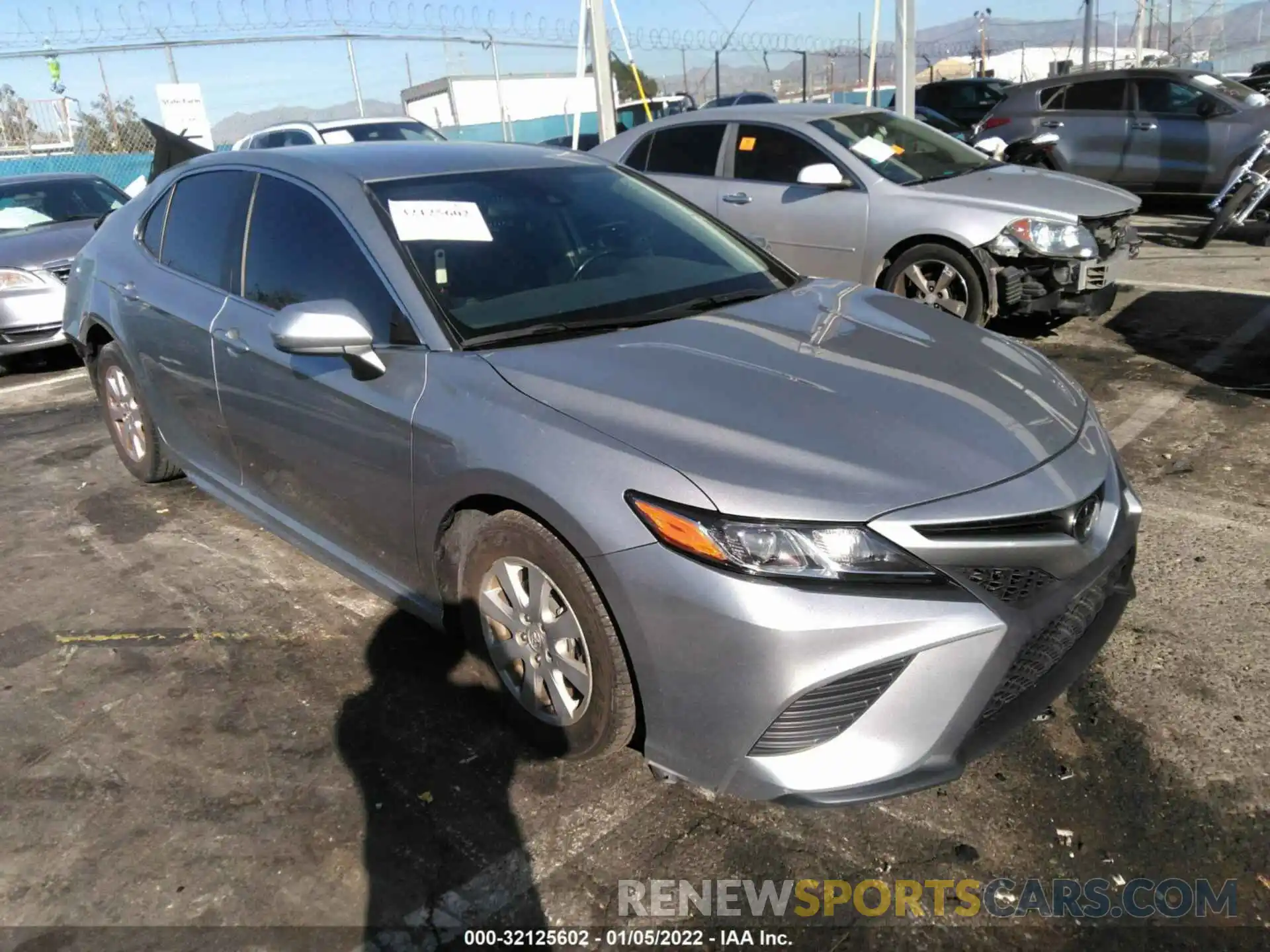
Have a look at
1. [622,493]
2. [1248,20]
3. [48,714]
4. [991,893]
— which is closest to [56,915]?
[48,714]

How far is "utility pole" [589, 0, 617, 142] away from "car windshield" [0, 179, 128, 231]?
15.4ft

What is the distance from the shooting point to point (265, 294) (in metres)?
3.54

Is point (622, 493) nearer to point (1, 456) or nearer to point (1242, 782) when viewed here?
point (1242, 782)

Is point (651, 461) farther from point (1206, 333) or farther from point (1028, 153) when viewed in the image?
point (1028, 153)

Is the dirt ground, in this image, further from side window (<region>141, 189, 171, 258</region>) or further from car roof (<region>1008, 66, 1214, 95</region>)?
car roof (<region>1008, 66, 1214, 95</region>)

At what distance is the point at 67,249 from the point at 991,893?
829 centimetres

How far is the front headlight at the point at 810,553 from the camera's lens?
2.17m

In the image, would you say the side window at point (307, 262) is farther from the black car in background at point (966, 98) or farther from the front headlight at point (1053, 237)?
the black car in background at point (966, 98)

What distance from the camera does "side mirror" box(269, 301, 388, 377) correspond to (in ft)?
9.22

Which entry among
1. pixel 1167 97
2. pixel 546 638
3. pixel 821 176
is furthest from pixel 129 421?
pixel 1167 97

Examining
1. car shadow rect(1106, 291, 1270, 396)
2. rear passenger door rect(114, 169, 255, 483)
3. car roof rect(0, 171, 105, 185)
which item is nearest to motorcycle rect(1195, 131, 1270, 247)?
car shadow rect(1106, 291, 1270, 396)

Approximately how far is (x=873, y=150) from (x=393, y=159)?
431cm

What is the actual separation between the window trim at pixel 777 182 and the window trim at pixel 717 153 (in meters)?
0.02

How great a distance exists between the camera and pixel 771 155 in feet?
23.7
